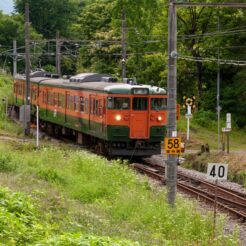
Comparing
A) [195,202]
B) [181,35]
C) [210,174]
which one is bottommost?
[195,202]

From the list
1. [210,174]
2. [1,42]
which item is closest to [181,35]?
[210,174]

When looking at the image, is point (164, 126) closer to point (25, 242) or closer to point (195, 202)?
point (195, 202)

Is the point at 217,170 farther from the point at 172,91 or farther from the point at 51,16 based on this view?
the point at 51,16

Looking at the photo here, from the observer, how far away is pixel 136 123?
27.8m

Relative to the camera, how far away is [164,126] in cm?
2828

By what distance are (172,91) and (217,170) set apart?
2.35m

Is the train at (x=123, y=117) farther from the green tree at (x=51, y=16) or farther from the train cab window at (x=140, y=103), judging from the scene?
the green tree at (x=51, y=16)

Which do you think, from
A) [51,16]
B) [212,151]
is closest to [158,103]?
[212,151]

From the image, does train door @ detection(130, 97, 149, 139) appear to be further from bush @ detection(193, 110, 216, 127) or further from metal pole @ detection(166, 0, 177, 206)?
bush @ detection(193, 110, 216, 127)

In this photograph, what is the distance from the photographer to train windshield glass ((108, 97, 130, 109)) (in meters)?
27.3

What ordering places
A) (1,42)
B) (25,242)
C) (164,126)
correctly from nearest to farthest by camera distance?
(25,242) < (164,126) < (1,42)

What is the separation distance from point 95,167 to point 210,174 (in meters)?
6.12

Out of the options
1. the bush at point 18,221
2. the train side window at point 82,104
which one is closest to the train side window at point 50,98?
the train side window at point 82,104

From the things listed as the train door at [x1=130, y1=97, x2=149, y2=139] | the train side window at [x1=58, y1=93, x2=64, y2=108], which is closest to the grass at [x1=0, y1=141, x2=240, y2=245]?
the train door at [x1=130, y1=97, x2=149, y2=139]
